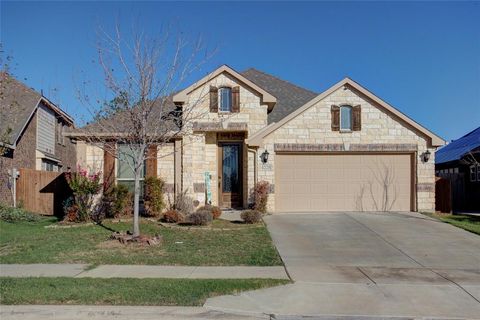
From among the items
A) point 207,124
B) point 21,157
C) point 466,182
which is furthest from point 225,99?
point 466,182

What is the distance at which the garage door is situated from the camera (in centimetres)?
1794

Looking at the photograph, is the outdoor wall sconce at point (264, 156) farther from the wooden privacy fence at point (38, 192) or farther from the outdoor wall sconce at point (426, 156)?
the wooden privacy fence at point (38, 192)

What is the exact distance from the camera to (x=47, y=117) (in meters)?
26.3

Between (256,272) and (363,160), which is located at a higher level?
(363,160)

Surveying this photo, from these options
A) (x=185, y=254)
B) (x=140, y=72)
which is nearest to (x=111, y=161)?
(x=140, y=72)

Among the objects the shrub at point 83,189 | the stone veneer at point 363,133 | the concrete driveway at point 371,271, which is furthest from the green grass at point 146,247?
the stone veneer at point 363,133

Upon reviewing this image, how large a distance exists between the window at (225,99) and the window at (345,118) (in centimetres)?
431

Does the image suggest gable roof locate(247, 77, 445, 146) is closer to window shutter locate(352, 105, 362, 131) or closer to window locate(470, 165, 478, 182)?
window shutter locate(352, 105, 362, 131)

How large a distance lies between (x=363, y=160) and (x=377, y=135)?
1091 mm

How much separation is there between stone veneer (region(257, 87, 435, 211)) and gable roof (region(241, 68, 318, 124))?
9.89 feet

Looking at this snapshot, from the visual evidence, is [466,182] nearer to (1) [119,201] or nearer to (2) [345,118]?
(2) [345,118]

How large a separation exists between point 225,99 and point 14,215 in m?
9.03

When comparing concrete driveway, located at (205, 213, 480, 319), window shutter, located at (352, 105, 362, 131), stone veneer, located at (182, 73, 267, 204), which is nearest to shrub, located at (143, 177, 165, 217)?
stone veneer, located at (182, 73, 267, 204)

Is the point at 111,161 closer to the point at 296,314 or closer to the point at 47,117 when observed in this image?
the point at 47,117
